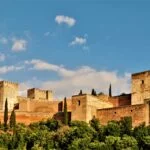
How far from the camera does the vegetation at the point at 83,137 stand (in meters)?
42.4

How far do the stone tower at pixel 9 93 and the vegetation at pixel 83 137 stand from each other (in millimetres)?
8593

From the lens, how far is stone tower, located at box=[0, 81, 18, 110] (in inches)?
2253

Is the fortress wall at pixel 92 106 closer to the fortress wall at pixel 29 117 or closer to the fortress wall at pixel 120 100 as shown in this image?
the fortress wall at pixel 120 100

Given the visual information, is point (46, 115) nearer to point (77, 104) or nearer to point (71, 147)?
point (77, 104)

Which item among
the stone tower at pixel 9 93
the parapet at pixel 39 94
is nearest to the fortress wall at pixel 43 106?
the stone tower at pixel 9 93

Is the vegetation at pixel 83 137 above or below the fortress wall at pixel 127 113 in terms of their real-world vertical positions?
below

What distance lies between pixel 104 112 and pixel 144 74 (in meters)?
4.25

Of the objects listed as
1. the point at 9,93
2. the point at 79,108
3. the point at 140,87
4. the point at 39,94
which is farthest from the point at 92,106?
the point at 39,94

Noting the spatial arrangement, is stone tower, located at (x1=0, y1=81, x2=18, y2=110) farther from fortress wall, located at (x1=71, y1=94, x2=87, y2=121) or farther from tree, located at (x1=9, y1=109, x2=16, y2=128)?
fortress wall, located at (x1=71, y1=94, x2=87, y2=121)

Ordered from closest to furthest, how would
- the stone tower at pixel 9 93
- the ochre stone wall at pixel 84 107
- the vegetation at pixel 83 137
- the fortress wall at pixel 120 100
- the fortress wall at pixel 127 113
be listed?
the vegetation at pixel 83 137 < the fortress wall at pixel 127 113 < the ochre stone wall at pixel 84 107 < the fortress wall at pixel 120 100 < the stone tower at pixel 9 93

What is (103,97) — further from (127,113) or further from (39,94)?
(39,94)

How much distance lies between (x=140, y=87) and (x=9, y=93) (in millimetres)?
13003

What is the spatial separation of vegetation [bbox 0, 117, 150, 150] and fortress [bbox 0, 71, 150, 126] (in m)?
1.03

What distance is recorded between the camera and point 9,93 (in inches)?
2275
